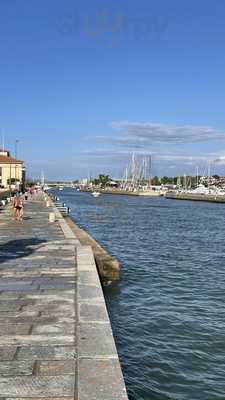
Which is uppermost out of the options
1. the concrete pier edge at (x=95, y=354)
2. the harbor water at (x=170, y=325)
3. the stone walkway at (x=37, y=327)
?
the concrete pier edge at (x=95, y=354)

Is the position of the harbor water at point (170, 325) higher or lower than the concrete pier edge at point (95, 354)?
lower

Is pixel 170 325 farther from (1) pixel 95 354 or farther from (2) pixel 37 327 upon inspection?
(1) pixel 95 354

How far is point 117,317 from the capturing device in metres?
11.6

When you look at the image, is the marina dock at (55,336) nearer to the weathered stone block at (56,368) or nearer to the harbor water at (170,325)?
the weathered stone block at (56,368)

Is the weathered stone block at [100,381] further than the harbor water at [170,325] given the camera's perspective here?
No

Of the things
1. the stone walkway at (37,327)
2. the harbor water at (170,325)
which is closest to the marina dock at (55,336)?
the stone walkway at (37,327)

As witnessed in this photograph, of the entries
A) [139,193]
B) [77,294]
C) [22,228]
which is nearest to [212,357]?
[77,294]

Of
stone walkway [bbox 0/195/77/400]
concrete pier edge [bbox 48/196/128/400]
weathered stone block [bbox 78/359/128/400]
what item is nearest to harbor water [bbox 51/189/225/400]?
concrete pier edge [bbox 48/196/128/400]

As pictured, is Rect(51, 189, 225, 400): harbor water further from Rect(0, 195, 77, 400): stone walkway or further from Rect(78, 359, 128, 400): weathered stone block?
Rect(78, 359, 128, 400): weathered stone block

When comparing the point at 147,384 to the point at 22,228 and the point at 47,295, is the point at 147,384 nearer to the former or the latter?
the point at 47,295

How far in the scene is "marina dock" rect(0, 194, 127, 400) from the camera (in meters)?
5.03

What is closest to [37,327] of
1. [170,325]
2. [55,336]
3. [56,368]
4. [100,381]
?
[55,336]

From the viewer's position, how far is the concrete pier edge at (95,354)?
4908 millimetres

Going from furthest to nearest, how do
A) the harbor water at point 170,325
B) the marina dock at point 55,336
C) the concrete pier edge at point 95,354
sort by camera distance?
the harbor water at point 170,325 < the marina dock at point 55,336 < the concrete pier edge at point 95,354
